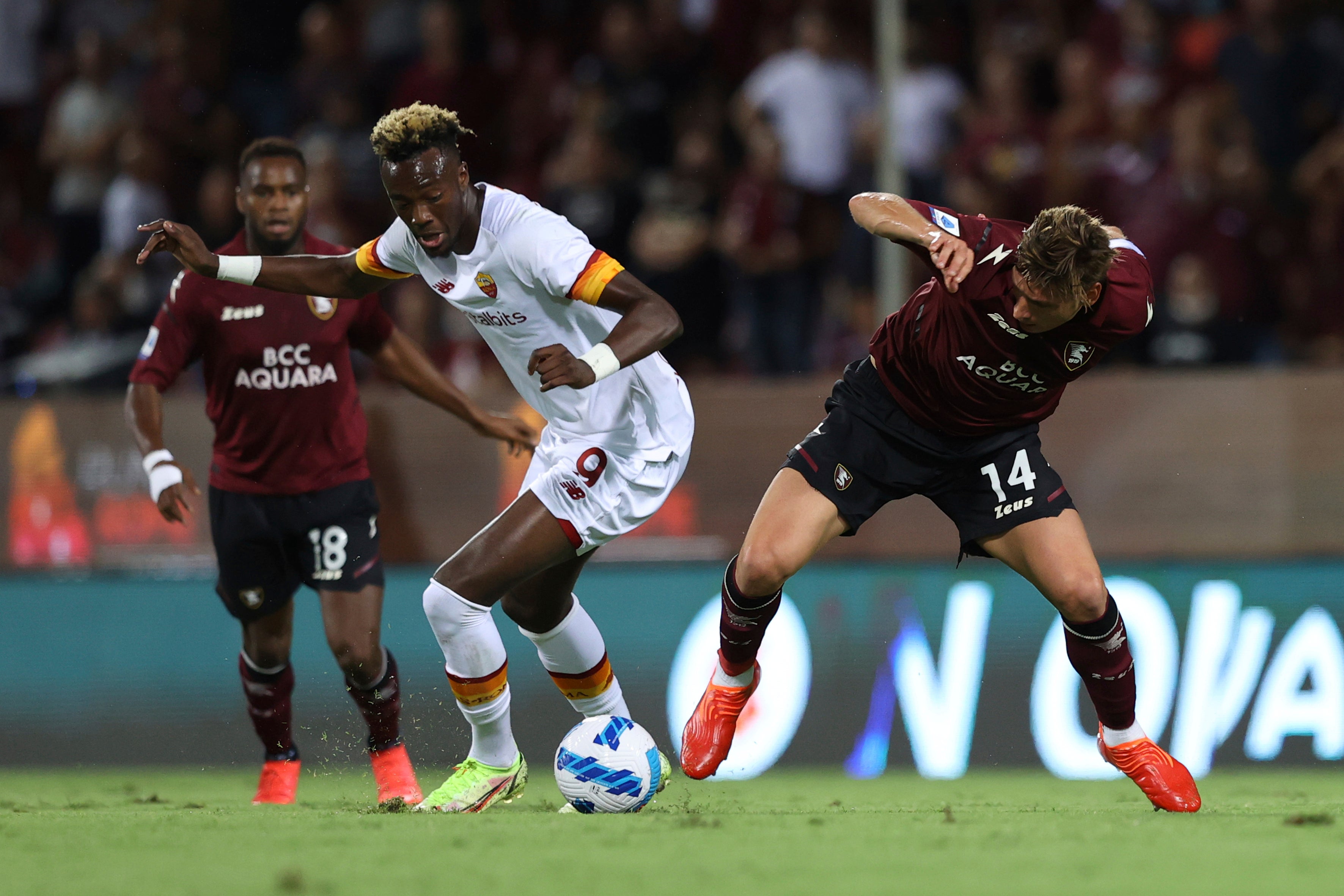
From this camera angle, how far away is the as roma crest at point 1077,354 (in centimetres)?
499

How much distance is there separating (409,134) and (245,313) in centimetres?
160

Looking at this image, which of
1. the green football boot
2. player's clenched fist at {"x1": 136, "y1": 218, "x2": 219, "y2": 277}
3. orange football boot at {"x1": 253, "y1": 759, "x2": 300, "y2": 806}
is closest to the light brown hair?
the green football boot

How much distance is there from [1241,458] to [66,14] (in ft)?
28.3

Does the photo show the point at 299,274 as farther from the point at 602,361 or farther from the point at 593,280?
the point at 602,361

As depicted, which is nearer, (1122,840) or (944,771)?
(1122,840)

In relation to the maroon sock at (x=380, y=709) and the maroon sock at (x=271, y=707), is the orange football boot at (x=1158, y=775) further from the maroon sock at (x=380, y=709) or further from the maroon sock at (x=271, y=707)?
the maroon sock at (x=271, y=707)

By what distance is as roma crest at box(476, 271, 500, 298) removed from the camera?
521 cm

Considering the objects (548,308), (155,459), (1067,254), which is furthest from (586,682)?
(1067,254)

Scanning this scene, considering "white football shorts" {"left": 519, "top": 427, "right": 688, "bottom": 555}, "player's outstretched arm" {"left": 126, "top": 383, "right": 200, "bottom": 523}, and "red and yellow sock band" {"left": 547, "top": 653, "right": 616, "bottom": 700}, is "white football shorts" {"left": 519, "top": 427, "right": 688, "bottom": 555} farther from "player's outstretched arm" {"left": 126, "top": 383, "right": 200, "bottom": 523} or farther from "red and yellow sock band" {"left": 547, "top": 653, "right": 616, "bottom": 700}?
"player's outstretched arm" {"left": 126, "top": 383, "right": 200, "bottom": 523}

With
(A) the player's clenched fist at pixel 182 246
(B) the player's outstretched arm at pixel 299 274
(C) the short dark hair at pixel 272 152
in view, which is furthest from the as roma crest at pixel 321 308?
(A) the player's clenched fist at pixel 182 246

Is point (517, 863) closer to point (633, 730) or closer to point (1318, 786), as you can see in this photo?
point (633, 730)

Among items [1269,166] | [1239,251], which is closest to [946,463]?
[1239,251]

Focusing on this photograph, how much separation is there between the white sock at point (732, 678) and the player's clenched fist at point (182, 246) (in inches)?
86.0

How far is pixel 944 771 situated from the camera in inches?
299
